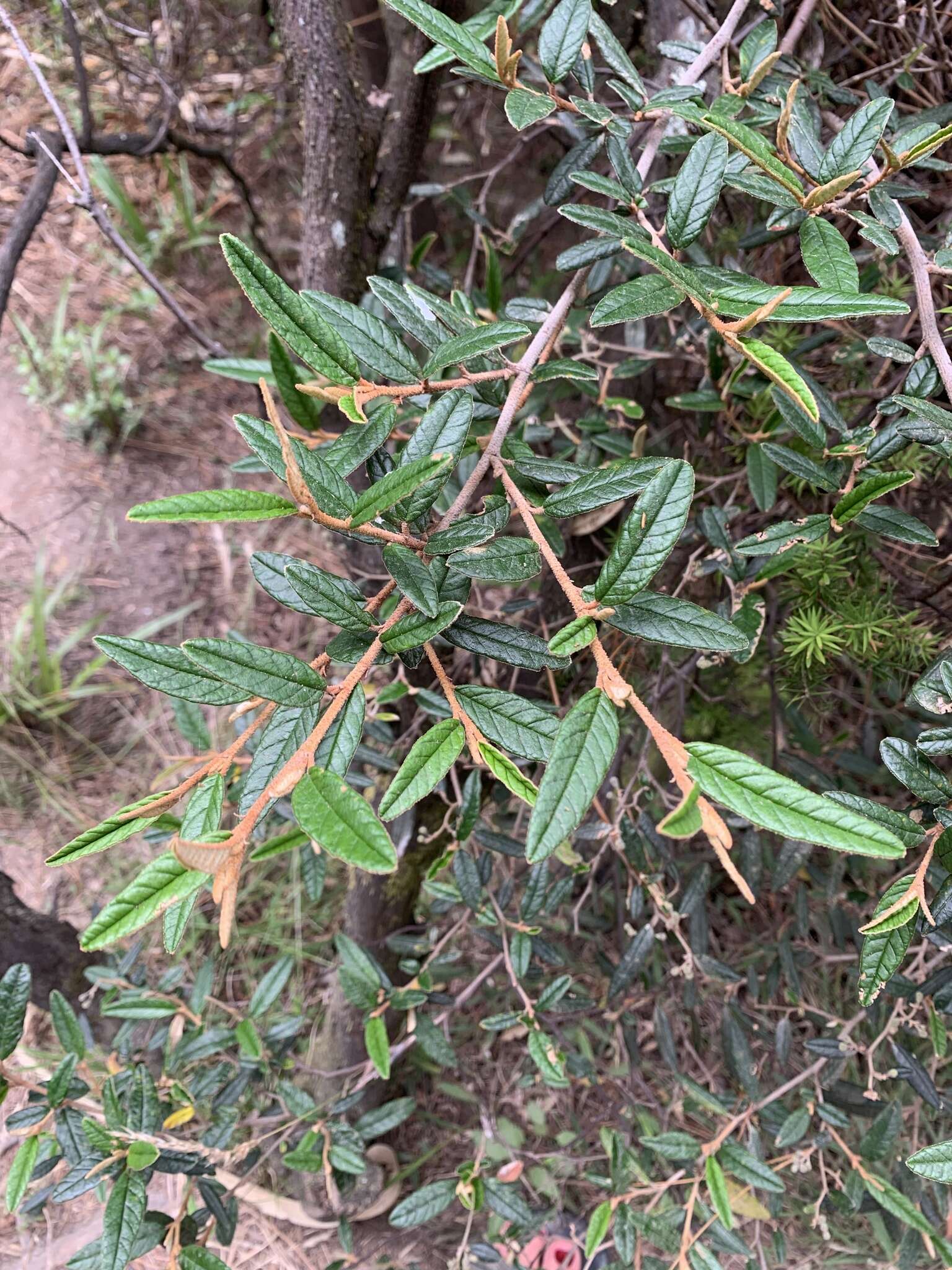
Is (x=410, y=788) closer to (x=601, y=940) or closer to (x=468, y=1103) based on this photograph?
(x=601, y=940)

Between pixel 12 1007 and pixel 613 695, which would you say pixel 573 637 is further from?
pixel 12 1007

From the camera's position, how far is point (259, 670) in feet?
1.75

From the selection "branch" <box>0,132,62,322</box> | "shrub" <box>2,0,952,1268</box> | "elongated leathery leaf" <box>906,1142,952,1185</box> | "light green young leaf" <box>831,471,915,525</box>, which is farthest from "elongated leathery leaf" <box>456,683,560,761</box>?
"branch" <box>0,132,62,322</box>

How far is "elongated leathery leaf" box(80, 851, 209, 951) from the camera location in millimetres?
518

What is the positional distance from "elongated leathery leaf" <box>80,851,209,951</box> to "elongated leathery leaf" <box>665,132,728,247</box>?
58cm

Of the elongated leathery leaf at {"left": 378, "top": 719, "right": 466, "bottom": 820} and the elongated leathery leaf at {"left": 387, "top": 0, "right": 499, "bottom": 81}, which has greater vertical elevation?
the elongated leathery leaf at {"left": 387, "top": 0, "right": 499, "bottom": 81}

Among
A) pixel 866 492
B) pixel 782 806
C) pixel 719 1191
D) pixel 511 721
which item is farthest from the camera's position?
pixel 719 1191

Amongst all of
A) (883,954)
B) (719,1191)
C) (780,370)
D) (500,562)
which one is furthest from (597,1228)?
(780,370)

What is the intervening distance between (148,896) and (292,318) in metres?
0.39

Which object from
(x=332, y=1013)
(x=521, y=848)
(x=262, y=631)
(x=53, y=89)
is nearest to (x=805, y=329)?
(x=521, y=848)

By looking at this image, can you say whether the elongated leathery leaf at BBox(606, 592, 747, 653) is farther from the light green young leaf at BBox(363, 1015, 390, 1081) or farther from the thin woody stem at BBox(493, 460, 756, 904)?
the light green young leaf at BBox(363, 1015, 390, 1081)

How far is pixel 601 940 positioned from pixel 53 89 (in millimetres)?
2572

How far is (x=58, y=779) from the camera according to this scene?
6.48ft

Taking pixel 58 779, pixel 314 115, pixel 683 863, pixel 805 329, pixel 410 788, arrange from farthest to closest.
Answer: pixel 58 779
pixel 683 863
pixel 805 329
pixel 314 115
pixel 410 788
